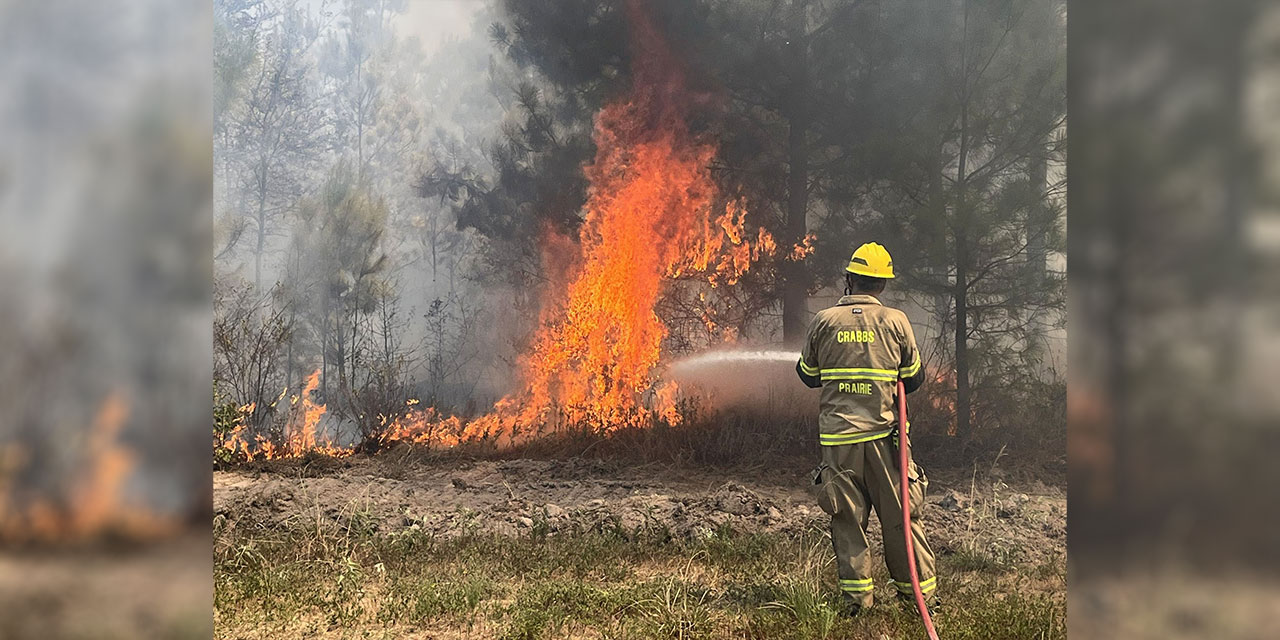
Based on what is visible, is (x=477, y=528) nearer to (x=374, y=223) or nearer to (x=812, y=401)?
(x=812, y=401)

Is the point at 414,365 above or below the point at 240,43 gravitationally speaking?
below

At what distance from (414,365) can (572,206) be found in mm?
3302

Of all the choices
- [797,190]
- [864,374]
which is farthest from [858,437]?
[797,190]

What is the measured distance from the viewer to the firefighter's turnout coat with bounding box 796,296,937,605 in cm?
536

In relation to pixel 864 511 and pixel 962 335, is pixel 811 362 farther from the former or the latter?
pixel 962 335

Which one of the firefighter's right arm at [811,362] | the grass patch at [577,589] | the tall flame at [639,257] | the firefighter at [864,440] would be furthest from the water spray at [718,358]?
the firefighter at [864,440]

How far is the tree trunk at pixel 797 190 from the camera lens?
35.6 ft

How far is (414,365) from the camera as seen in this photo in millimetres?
12008

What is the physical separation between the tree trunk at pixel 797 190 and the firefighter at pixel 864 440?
17.4 ft

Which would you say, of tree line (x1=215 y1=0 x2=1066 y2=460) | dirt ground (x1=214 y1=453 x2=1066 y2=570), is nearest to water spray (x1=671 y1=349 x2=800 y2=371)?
tree line (x1=215 y1=0 x2=1066 y2=460)
